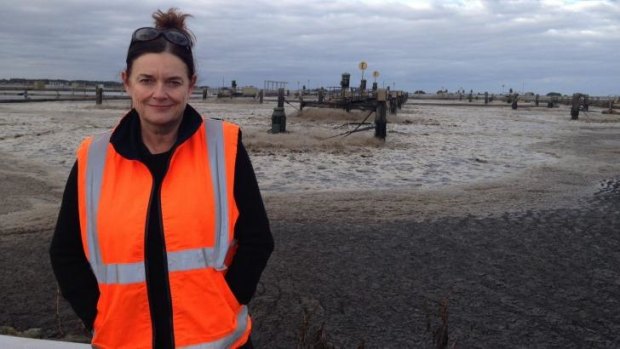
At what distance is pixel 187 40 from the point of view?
2.01 m

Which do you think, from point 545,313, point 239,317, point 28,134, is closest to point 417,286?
point 545,313

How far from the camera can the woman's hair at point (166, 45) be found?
196cm

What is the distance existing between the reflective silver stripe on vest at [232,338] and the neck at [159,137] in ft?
Result: 2.14

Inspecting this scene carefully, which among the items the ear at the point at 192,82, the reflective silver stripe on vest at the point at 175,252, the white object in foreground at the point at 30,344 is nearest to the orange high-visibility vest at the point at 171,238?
the reflective silver stripe on vest at the point at 175,252

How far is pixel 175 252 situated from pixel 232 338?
379mm

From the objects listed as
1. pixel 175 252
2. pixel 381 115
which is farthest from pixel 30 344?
pixel 381 115

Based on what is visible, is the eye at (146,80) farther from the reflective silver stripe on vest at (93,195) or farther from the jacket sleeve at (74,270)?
the jacket sleeve at (74,270)

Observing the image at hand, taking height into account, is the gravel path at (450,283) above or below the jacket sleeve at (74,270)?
below

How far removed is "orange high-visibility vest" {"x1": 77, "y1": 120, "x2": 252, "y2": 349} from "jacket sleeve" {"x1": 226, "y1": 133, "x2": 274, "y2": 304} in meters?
0.04

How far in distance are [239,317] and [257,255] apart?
0.23 meters

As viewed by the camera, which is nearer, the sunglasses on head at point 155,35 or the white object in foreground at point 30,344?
the sunglasses on head at point 155,35

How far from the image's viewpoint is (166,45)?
1958mm

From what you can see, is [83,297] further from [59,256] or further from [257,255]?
[257,255]

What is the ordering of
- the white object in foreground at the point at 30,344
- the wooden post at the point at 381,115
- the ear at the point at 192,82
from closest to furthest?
1. the ear at the point at 192,82
2. the white object in foreground at the point at 30,344
3. the wooden post at the point at 381,115
